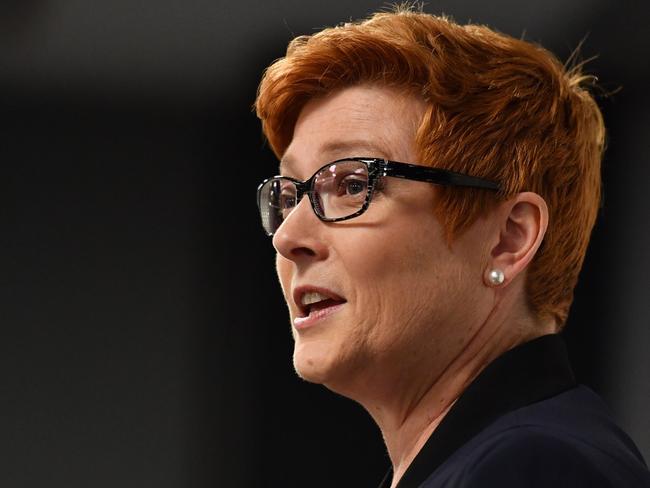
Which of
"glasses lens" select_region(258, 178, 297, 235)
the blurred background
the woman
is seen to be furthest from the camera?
the blurred background

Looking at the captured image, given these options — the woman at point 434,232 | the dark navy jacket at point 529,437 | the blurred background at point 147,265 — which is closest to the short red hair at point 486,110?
the woman at point 434,232

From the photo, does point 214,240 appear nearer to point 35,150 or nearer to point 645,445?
point 35,150

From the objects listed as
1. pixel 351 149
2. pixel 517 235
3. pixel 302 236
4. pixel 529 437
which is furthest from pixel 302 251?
pixel 529 437

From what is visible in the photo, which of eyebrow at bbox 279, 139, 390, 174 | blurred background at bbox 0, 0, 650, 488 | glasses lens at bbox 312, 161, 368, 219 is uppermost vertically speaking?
eyebrow at bbox 279, 139, 390, 174

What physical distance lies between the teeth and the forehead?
143 millimetres

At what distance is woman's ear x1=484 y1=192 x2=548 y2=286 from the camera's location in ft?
4.02

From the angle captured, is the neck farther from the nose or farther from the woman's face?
the nose

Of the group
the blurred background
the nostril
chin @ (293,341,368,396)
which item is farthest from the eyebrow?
the blurred background

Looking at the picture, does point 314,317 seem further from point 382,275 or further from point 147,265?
point 147,265

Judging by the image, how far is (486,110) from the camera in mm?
1238

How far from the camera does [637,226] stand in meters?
2.42

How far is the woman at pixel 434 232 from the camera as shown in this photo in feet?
3.93

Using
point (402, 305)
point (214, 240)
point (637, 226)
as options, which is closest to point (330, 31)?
point (402, 305)

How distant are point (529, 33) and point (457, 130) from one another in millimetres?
1436
